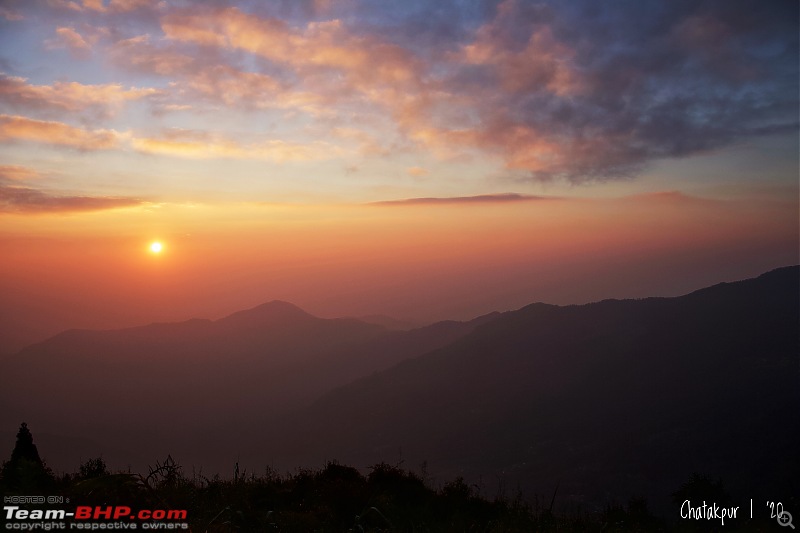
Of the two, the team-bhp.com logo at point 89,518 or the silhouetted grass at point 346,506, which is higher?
the team-bhp.com logo at point 89,518

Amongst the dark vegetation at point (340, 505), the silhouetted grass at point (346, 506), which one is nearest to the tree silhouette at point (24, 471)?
the dark vegetation at point (340, 505)

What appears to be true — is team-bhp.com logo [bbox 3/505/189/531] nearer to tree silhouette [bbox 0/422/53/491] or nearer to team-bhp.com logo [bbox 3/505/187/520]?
team-bhp.com logo [bbox 3/505/187/520]

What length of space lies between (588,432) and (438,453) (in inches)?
2379

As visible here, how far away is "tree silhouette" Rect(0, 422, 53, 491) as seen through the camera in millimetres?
6066

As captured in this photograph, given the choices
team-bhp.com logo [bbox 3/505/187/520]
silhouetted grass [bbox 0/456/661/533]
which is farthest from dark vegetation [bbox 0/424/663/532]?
team-bhp.com logo [bbox 3/505/187/520]

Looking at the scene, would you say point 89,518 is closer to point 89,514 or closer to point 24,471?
point 89,514

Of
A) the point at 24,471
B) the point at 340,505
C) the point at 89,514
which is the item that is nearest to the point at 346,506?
the point at 340,505

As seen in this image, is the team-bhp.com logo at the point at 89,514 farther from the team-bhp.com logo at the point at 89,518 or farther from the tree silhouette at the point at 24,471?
the tree silhouette at the point at 24,471

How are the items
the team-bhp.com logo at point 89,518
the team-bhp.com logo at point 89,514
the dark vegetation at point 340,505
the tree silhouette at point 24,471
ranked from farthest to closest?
the dark vegetation at point 340,505 → the tree silhouette at point 24,471 → the team-bhp.com logo at point 89,514 → the team-bhp.com logo at point 89,518

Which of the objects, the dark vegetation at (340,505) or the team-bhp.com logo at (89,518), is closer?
the team-bhp.com logo at (89,518)

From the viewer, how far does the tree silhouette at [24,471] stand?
607 centimetres

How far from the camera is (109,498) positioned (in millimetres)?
6500

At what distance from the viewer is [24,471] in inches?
240

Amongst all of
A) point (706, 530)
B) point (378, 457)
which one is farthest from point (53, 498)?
point (378, 457)
